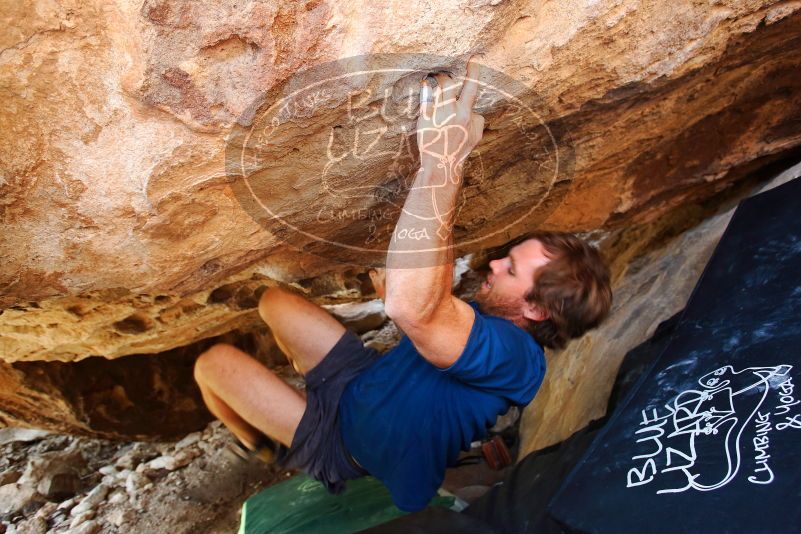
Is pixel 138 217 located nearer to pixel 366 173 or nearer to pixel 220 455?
pixel 366 173

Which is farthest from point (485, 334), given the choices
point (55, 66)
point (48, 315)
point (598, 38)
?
point (48, 315)

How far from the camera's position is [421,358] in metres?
1.57

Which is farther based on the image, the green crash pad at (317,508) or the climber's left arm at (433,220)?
the green crash pad at (317,508)

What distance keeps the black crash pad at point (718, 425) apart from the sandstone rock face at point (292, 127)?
0.42 meters

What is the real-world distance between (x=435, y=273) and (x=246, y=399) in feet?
2.56

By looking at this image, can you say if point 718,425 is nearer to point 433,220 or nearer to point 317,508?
point 433,220

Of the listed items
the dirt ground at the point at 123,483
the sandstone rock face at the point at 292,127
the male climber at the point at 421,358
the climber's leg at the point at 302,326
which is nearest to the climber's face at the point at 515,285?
the male climber at the point at 421,358

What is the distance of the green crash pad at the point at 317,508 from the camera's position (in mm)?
1943

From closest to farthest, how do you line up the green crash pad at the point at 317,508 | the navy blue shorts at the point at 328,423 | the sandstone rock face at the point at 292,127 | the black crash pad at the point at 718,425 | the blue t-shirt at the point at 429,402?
1. the sandstone rock face at the point at 292,127
2. the black crash pad at the point at 718,425
3. the blue t-shirt at the point at 429,402
4. the navy blue shorts at the point at 328,423
5. the green crash pad at the point at 317,508

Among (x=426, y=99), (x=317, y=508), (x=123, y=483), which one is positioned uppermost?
(x=426, y=99)

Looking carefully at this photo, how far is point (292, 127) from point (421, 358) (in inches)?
28.3

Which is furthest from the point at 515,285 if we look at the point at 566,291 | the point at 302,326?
the point at 302,326

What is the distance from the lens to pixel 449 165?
117 cm

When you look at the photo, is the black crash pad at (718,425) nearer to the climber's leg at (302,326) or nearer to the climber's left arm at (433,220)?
the climber's left arm at (433,220)
